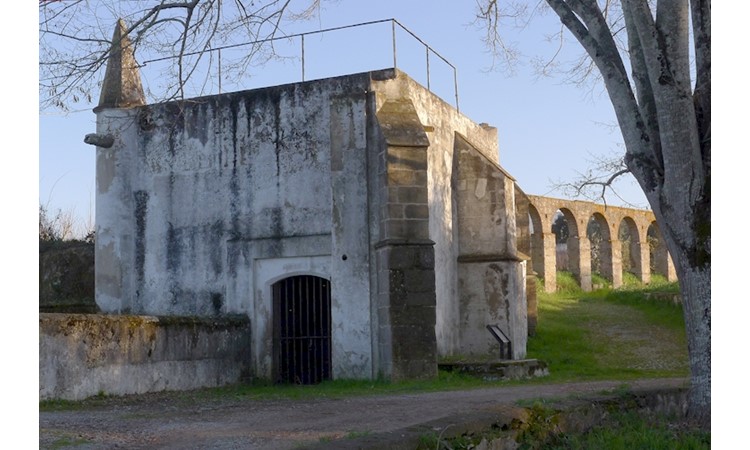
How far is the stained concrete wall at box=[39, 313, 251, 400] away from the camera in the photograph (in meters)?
10.9

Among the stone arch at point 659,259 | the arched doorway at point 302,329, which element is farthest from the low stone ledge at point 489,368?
the stone arch at point 659,259

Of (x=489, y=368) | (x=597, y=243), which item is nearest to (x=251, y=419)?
(x=489, y=368)

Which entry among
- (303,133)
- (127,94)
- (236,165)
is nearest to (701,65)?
(303,133)

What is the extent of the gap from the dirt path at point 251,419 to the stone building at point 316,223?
9.70ft

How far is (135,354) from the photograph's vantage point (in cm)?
1227

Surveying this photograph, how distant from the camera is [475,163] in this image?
1673 cm

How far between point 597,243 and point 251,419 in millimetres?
27595

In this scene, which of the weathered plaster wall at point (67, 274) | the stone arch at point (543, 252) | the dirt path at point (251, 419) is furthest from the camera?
the stone arch at point (543, 252)

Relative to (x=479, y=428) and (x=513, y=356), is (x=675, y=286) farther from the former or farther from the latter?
(x=479, y=428)

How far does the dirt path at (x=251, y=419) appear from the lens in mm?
6969

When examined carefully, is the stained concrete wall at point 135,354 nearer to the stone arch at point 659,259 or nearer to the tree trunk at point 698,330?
the tree trunk at point 698,330

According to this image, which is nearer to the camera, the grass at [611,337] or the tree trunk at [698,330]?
the tree trunk at [698,330]

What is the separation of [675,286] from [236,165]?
47.6 feet

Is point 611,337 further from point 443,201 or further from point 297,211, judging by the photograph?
point 297,211
